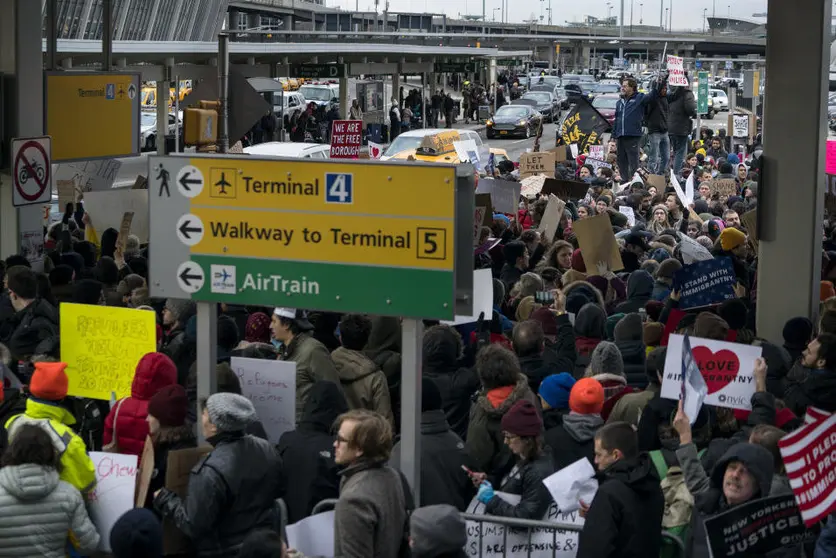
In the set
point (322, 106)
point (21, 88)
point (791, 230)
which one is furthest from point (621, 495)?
point (322, 106)

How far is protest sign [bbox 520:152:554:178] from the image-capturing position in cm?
2231

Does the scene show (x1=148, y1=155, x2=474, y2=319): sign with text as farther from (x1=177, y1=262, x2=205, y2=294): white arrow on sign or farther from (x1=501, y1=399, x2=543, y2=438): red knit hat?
(x1=501, y1=399, x2=543, y2=438): red knit hat

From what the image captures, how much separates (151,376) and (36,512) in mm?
1189

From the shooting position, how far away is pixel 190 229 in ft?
22.7

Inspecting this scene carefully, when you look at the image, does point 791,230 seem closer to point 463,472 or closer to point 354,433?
point 463,472

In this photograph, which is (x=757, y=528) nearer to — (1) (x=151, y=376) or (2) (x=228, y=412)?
(2) (x=228, y=412)

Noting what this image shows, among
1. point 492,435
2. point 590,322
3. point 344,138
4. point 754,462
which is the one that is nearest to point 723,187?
point 344,138

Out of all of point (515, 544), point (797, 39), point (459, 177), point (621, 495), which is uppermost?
point (797, 39)

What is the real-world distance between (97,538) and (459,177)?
2319 millimetres

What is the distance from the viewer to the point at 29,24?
43.6 ft

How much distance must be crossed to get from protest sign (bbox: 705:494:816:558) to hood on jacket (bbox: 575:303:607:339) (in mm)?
3399

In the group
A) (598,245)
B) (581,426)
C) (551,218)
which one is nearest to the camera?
(581,426)

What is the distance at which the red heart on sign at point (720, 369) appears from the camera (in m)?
7.75

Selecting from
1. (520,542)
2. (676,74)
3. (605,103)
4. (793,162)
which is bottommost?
(520,542)
